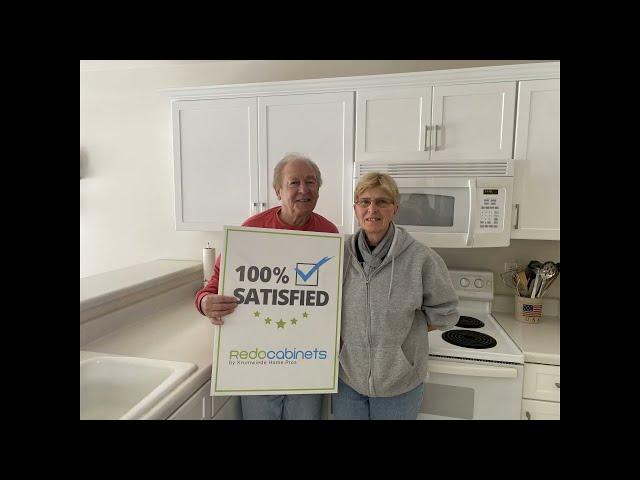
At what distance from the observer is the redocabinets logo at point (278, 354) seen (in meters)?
1.09

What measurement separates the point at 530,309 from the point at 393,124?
1.19 metres

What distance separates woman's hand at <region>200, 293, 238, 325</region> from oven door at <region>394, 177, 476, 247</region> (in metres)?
0.97

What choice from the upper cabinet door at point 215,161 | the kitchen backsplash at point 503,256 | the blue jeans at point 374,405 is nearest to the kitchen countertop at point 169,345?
the blue jeans at point 374,405

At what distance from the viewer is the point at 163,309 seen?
1.97m

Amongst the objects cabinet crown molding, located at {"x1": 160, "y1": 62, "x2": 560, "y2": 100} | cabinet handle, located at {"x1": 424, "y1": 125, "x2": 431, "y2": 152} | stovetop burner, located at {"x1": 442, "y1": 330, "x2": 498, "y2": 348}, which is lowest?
stovetop burner, located at {"x1": 442, "y1": 330, "x2": 498, "y2": 348}

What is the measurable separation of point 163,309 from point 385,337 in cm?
140

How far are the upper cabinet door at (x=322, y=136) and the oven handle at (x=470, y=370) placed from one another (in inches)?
30.0

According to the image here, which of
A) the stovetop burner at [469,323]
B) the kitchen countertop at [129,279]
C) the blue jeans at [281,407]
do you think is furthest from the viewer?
the stovetop burner at [469,323]

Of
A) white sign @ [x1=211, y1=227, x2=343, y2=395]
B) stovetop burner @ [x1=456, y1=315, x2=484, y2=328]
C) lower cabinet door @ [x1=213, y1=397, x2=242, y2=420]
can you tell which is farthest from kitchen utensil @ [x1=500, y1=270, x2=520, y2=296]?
lower cabinet door @ [x1=213, y1=397, x2=242, y2=420]

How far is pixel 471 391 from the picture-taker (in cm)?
146

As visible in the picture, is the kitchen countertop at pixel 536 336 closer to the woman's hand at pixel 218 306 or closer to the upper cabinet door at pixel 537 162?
the upper cabinet door at pixel 537 162

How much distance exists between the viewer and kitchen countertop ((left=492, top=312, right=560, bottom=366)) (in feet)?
4.67

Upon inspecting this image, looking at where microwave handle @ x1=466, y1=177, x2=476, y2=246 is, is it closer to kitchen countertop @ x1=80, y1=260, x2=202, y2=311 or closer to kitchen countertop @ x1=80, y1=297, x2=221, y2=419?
kitchen countertop @ x1=80, y1=297, x2=221, y2=419

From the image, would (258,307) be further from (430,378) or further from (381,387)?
(430,378)
